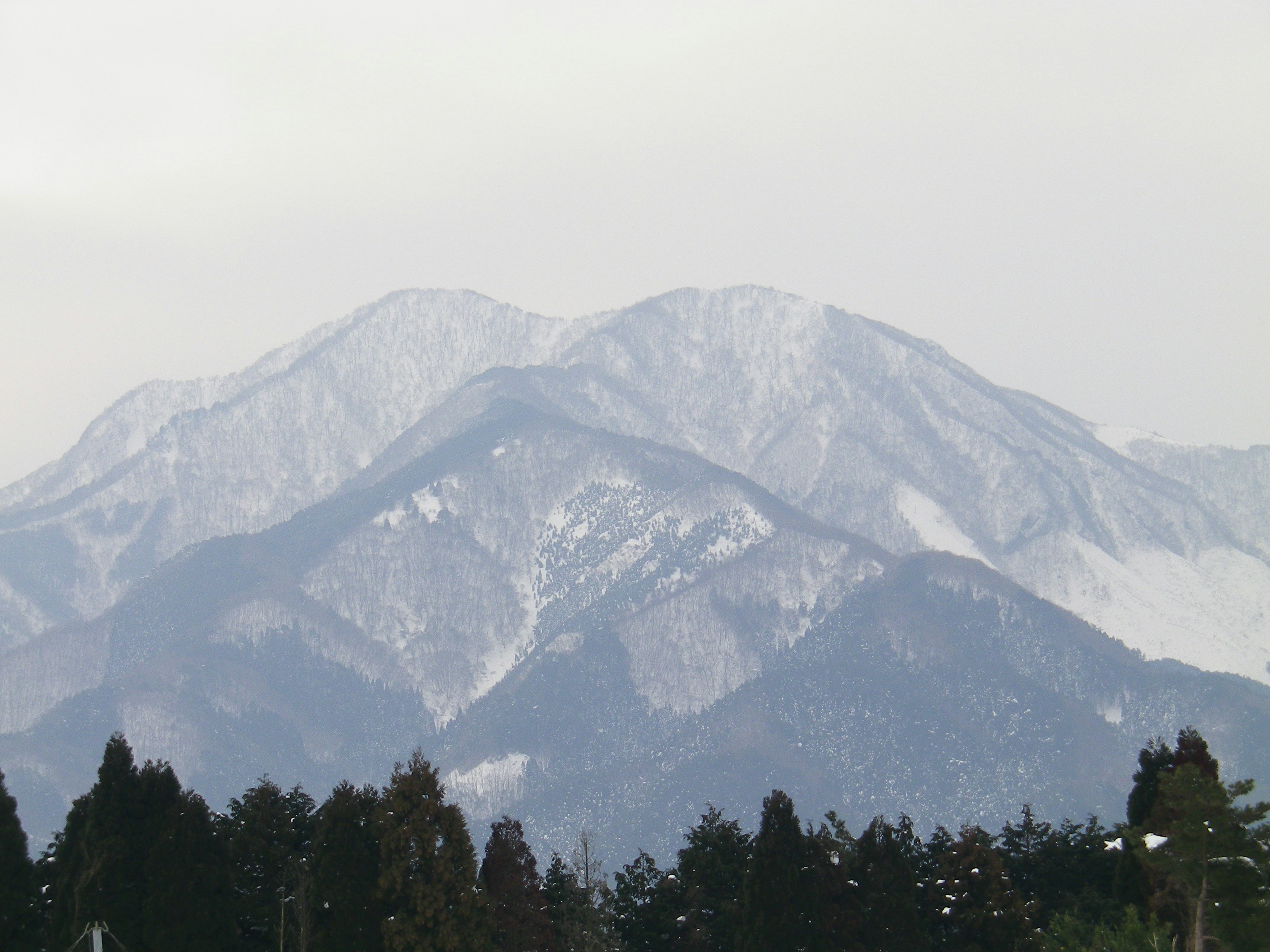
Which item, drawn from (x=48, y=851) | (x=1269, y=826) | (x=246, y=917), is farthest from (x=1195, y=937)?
(x=48, y=851)

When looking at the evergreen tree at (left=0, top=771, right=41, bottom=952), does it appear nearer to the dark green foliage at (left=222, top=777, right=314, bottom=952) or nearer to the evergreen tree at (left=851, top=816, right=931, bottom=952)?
the dark green foliage at (left=222, top=777, right=314, bottom=952)

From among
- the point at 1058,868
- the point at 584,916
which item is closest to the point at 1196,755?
the point at 1058,868

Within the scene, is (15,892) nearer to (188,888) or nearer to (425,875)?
(188,888)

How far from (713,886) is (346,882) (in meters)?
28.2

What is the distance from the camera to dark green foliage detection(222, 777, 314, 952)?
7962 cm

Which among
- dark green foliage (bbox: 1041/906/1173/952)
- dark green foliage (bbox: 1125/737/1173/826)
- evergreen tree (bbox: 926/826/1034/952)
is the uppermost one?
dark green foliage (bbox: 1125/737/1173/826)

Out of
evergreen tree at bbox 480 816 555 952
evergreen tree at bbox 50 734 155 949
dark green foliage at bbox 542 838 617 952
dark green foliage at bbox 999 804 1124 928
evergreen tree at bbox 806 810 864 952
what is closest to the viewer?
evergreen tree at bbox 50 734 155 949

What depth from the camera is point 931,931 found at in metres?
89.4

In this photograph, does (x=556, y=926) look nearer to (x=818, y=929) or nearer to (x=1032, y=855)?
(x=818, y=929)

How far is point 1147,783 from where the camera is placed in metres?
90.1

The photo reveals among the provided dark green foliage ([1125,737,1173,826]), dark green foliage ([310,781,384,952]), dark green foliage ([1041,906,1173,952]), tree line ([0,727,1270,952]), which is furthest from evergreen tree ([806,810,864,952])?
dark green foliage ([310,781,384,952])

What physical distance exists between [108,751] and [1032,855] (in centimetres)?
5757

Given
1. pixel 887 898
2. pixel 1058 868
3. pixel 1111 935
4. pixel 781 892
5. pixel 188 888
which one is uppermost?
pixel 1058 868

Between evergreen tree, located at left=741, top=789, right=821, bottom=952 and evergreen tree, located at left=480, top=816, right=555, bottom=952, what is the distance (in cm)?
1098
